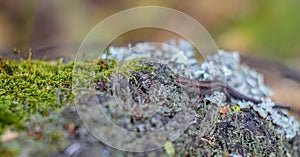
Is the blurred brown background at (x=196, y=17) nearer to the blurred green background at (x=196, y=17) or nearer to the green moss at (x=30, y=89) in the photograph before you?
the blurred green background at (x=196, y=17)

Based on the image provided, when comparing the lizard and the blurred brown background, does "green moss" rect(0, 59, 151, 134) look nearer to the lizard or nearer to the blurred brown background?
the lizard

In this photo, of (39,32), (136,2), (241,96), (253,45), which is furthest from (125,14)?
(241,96)

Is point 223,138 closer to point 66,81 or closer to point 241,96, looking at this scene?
point 241,96

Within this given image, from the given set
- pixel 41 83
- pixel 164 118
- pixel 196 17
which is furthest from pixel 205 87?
pixel 196 17

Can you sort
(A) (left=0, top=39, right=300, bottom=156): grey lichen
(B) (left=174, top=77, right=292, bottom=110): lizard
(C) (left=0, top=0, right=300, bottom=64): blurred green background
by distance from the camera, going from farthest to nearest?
(C) (left=0, top=0, right=300, bottom=64): blurred green background, (B) (left=174, top=77, right=292, bottom=110): lizard, (A) (left=0, top=39, right=300, bottom=156): grey lichen

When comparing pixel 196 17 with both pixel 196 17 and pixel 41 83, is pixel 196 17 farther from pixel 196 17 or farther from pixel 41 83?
pixel 41 83

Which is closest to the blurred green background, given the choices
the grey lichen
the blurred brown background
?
the blurred brown background

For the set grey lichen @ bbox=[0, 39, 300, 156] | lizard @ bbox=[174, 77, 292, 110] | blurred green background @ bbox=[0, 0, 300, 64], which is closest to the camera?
grey lichen @ bbox=[0, 39, 300, 156]
